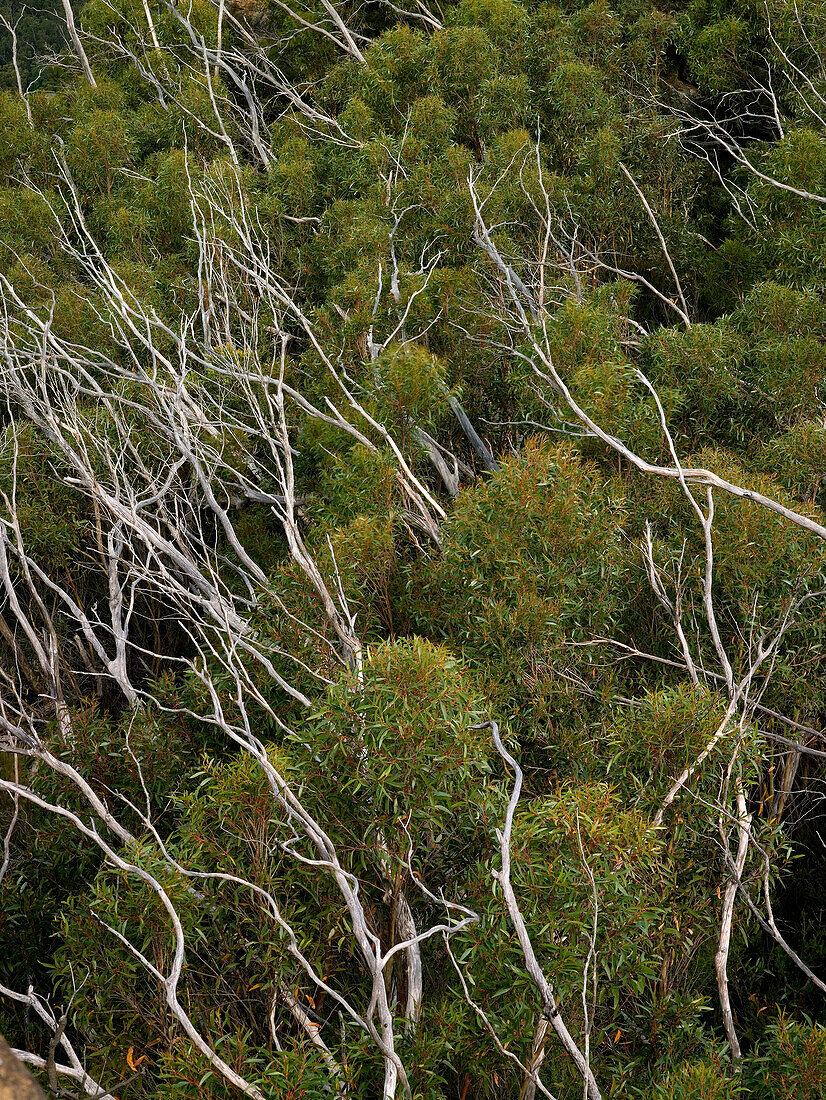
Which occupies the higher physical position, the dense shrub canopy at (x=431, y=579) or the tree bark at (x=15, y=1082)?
the tree bark at (x=15, y=1082)

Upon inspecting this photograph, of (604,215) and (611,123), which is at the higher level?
(611,123)

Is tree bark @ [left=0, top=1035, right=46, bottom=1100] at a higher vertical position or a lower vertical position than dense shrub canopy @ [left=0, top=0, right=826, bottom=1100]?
higher

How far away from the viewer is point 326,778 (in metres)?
4.85

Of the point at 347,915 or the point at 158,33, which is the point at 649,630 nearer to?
the point at 347,915

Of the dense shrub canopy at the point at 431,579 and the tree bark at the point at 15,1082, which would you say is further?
the dense shrub canopy at the point at 431,579

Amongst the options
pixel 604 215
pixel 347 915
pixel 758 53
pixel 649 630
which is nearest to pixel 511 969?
pixel 347 915

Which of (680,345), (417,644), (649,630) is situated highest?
(680,345)

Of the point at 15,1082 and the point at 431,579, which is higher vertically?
the point at 15,1082

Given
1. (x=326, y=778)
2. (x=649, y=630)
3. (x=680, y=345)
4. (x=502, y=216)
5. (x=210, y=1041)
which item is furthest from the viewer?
(x=502, y=216)

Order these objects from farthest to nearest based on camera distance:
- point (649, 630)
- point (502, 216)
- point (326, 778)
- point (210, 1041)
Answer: point (502, 216) → point (649, 630) → point (326, 778) → point (210, 1041)

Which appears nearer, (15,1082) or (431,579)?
(15,1082)

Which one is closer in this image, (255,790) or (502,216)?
(255,790)

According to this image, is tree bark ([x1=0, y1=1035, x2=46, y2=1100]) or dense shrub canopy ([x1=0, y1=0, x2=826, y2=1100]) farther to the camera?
dense shrub canopy ([x1=0, y1=0, x2=826, y2=1100])

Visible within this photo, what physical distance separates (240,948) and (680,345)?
660cm
